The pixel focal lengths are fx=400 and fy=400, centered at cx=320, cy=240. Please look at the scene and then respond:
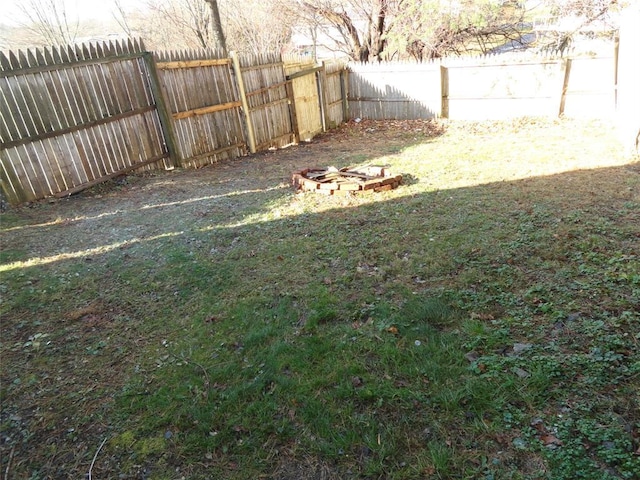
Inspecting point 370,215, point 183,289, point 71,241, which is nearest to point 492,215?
point 370,215

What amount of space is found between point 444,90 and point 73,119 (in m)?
9.09

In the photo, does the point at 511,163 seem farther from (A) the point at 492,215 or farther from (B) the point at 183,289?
(B) the point at 183,289

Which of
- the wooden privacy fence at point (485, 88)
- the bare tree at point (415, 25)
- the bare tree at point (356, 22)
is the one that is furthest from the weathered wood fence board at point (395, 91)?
the bare tree at point (356, 22)

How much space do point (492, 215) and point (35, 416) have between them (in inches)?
186

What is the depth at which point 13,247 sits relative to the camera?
4.84 meters

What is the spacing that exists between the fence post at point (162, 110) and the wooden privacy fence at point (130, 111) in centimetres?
2

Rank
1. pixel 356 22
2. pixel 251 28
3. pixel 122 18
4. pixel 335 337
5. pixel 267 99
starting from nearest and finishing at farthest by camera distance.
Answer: pixel 335 337 → pixel 267 99 → pixel 356 22 → pixel 251 28 → pixel 122 18

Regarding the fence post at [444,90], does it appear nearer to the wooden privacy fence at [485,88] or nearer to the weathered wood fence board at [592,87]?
the wooden privacy fence at [485,88]

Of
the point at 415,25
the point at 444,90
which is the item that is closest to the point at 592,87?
the point at 444,90

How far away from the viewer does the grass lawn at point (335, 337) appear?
2164 millimetres

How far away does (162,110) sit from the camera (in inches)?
315

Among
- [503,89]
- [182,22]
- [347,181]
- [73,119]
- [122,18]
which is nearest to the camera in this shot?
[347,181]

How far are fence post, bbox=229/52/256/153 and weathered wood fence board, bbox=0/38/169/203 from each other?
2012mm

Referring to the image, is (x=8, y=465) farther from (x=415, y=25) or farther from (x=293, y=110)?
(x=415, y=25)
